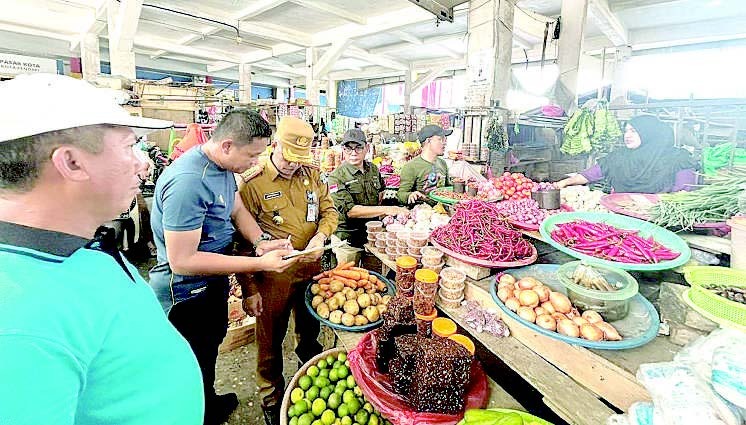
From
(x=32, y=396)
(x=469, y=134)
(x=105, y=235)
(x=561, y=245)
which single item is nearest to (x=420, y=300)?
(x=561, y=245)

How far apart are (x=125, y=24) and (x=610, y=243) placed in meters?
7.44

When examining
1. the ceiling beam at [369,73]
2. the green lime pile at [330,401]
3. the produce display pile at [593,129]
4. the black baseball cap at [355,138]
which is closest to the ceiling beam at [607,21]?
the produce display pile at [593,129]

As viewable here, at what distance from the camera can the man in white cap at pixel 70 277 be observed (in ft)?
2.27

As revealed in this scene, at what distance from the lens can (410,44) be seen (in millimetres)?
10781

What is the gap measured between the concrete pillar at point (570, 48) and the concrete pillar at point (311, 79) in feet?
18.4

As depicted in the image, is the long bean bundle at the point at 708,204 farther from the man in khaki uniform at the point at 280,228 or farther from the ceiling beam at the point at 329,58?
the ceiling beam at the point at 329,58

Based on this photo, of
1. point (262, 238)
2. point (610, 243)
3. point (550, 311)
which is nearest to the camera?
point (550, 311)

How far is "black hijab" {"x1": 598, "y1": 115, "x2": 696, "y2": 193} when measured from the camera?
3.75 meters

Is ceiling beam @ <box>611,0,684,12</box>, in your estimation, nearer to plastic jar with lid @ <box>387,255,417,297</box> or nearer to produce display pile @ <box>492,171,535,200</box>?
produce display pile @ <box>492,171,535,200</box>

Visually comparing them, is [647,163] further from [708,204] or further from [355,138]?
[355,138]

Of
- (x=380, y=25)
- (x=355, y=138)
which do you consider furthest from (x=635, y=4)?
(x=355, y=138)

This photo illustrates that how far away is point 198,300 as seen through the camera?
91.0 inches

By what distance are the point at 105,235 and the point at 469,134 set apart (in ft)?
14.4

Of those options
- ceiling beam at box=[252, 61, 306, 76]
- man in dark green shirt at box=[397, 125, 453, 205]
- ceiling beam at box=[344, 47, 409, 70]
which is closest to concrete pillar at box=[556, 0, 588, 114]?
man in dark green shirt at box=[397, 125, 453, 205]
